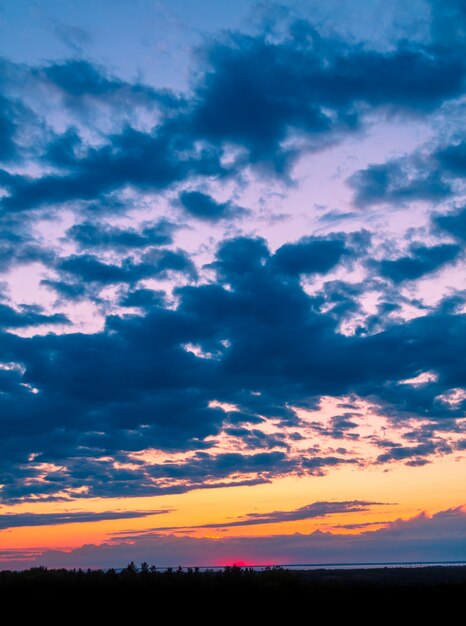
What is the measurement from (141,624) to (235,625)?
15.3 feet

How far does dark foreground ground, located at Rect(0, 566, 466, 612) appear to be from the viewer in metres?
34.8

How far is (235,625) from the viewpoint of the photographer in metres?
34.0

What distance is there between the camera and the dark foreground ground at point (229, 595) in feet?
114

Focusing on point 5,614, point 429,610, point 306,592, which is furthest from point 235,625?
point 5,614

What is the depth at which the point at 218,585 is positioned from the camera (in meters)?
37.9

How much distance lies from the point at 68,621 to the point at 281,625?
35.4ft

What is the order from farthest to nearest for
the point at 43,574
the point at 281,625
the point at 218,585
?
the point at 43,574
the point at 218,585
the point at 281,625

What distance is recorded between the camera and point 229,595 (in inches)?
1439

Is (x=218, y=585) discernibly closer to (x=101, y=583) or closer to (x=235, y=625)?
(x=235, y=625)

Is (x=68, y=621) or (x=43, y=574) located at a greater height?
(x=43, y=574)

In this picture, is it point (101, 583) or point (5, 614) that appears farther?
point (101, 583)

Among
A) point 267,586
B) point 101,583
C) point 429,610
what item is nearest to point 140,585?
point 101,583

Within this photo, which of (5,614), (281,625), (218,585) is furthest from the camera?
(218,585)

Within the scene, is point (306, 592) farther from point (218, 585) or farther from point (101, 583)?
point (101, 583)
